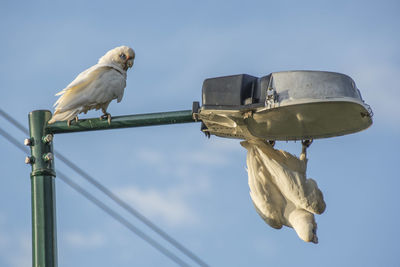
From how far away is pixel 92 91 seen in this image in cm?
848

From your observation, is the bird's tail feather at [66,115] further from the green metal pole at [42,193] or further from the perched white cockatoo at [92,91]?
the green metal pole at [42,193]

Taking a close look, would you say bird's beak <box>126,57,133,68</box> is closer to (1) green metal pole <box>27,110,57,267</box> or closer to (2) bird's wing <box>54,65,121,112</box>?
(2) bird's wing <box>54,65,121,112</box>

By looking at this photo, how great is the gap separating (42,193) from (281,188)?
2.19m

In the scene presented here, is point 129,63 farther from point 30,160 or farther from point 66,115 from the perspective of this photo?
point 30,160

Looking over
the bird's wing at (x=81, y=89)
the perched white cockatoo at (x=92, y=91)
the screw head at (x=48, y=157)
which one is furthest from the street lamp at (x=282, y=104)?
the bird's wing at (x=81, y=89)

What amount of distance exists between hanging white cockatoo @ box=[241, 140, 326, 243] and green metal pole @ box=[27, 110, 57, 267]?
184 centimetres

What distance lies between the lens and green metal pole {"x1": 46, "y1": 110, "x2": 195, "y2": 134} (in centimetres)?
638

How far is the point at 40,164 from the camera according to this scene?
20.8 feet

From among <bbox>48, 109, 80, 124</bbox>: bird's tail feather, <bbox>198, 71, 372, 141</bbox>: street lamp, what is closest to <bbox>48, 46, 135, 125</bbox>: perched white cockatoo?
<bbox>48, 109, 80, 124</bbox>: bird's tail feather

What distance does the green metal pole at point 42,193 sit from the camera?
599 centimetres

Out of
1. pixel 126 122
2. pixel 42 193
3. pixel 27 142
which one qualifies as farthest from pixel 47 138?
pixel 126 122

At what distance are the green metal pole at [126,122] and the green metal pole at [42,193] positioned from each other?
0.13m

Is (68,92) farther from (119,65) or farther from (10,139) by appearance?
(119,65)

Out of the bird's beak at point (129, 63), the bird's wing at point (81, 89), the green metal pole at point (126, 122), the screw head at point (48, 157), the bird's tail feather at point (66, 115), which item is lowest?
the screw head at point (48, 157)
